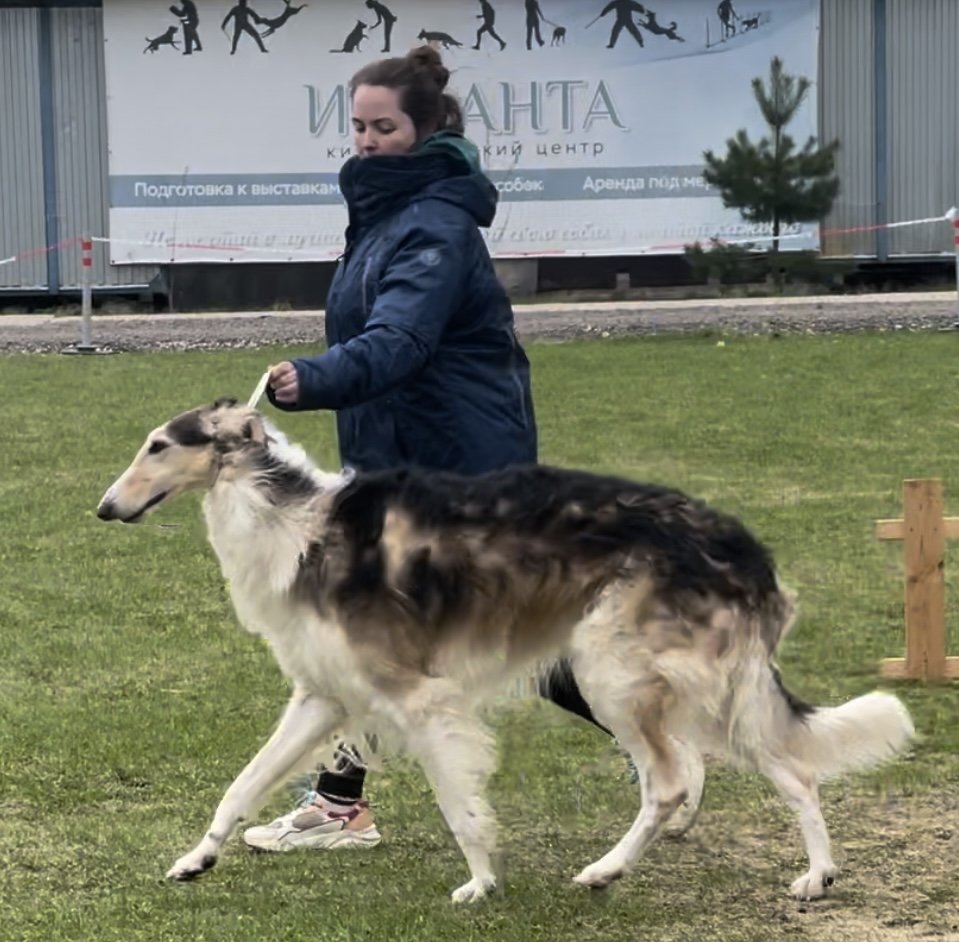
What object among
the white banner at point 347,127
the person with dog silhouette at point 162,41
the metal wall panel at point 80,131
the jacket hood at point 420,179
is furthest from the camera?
the metal wall panel at point 80,131

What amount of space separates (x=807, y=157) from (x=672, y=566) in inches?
945

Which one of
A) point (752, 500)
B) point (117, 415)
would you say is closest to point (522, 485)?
point (752, 500)

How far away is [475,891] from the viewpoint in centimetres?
506

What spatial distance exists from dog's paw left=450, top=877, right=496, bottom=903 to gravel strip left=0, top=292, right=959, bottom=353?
16.8 m

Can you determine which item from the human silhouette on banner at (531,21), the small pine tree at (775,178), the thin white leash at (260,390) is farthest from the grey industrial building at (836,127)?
the thin white leash at (260,390)

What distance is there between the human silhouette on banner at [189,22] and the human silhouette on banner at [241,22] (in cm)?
46

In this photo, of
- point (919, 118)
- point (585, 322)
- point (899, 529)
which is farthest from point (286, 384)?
point (919, 118)

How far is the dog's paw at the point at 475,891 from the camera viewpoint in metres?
5.05

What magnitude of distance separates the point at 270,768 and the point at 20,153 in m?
27.1

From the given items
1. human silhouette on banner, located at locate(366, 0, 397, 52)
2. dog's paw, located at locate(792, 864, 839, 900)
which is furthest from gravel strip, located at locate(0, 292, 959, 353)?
dog's paw, located at locate(792, 864, 839, 900)

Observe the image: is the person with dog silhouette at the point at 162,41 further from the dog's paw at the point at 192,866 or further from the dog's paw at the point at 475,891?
the dog's paw at the point at 475,891

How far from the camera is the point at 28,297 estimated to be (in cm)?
3056

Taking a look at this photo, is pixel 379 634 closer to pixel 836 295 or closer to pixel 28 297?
pixel 836 295

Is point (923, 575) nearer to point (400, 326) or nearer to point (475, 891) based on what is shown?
point (475, 891)
